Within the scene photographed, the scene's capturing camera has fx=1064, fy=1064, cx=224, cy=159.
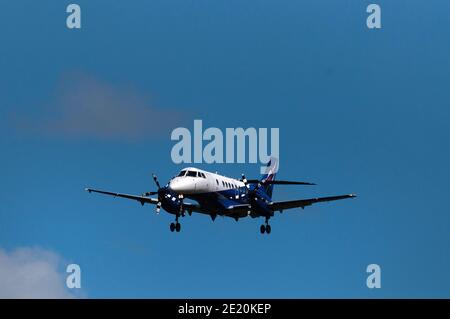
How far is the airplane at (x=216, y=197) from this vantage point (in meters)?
75.8

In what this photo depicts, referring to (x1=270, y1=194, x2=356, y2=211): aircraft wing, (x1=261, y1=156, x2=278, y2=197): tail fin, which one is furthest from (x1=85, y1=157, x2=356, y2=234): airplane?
(x1=261, y1=156, x2=278, y2=197): tail fin

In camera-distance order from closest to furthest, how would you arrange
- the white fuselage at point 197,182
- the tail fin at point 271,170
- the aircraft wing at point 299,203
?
the white fuselage at point 197,182 → the aircraft wing at point 299,203 → the tail fin at point 271,170

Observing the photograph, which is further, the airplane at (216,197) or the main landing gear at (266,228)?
the main landing gear at (266,228)

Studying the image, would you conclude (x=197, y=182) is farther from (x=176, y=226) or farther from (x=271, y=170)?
(x=271, y=170)

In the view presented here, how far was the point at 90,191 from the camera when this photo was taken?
79.4 m

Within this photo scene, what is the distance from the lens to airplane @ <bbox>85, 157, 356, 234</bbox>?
7581cm

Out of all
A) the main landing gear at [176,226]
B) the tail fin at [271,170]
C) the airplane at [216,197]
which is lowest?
the main landing gear at [176,226]

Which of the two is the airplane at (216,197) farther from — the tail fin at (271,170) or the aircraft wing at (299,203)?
the tail fin at (271,170)

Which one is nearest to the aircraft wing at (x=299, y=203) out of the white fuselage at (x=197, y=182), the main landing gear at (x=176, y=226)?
the white fuselage at (x=197, y=182)
